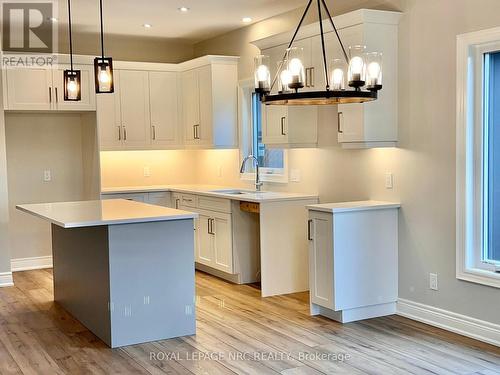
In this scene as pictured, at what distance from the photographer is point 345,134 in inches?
191

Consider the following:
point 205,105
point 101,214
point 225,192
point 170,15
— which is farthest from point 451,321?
point 170,15

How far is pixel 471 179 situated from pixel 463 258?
552 millimetres

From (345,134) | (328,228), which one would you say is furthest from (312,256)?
(345,134)

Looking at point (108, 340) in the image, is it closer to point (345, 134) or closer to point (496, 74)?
point (345, 134)

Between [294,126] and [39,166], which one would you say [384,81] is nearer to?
[294,126]

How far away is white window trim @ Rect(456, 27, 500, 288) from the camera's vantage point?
4.21m

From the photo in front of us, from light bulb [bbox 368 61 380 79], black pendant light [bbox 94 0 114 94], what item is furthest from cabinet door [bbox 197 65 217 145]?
light bulb [bbox 368 61 380 79]

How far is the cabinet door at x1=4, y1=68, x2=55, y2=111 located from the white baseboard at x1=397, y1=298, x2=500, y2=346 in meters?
4.26

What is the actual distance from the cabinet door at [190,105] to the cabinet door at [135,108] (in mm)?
437

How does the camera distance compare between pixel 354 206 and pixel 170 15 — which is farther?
pixel 170 15

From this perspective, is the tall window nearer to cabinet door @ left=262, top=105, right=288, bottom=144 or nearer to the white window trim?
the white window trim

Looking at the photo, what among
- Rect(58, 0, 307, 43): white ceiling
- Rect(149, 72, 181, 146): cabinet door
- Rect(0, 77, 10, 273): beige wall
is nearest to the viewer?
Rect(58, 0, 307, 43): white ceiling

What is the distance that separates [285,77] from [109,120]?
13.8 feet
